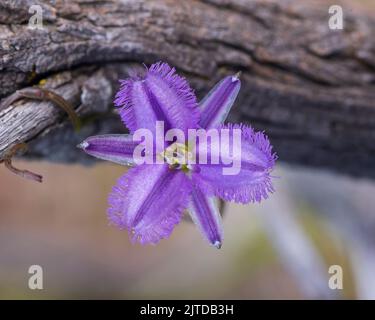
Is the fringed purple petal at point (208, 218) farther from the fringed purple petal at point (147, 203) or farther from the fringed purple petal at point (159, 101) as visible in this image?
the fringed purple petal at point (159, 101)

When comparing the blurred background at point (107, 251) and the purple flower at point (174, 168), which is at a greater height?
the blurred background at point (107, 251)

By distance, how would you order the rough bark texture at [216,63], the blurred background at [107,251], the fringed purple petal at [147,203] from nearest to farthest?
1. the fringed purple petal at [147,203]
2. the rough bark texture at [216,63]
3. the blurred background at [107,251]

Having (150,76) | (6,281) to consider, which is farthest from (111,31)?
(6,281)

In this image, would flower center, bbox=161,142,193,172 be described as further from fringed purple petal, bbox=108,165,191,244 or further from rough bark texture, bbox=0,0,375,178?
rough bark texture, bbox=0,0,375,178

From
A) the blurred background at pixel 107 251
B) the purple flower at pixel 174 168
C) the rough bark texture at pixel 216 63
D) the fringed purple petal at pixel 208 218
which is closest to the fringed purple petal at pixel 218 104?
the purple flower at pixel 174 168
